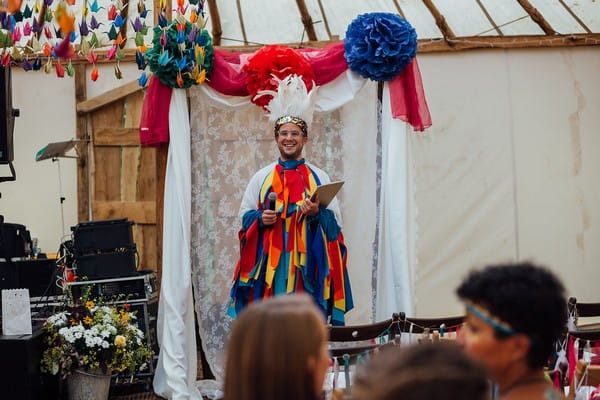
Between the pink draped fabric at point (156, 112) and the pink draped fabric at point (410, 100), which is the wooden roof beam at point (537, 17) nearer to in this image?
the pink draped fabric at point (410, 100)

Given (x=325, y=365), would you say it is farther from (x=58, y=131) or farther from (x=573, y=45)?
(x=58, y=131)

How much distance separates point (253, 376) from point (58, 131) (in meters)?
5.92

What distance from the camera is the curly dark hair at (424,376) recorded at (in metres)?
1.22

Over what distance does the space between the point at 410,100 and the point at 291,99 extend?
0.65 meters

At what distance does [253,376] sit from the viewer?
1423 mm

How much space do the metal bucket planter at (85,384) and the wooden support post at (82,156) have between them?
2471 mm

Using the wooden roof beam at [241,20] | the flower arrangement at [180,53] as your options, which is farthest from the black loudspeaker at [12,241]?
the wooden roof beam at [241,20]

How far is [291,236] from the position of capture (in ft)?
15.0

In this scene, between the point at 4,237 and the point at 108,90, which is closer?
the point at 4,237

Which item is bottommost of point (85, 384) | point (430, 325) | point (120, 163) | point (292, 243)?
point (85, 384)

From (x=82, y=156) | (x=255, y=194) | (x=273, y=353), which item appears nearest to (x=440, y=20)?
(x=255, y=194)

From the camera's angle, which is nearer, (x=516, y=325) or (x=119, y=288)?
(x=516, y=325)

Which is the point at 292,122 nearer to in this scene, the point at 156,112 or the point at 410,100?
the point at 410,100

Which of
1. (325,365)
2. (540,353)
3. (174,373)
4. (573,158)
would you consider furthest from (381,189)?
(325,365)
